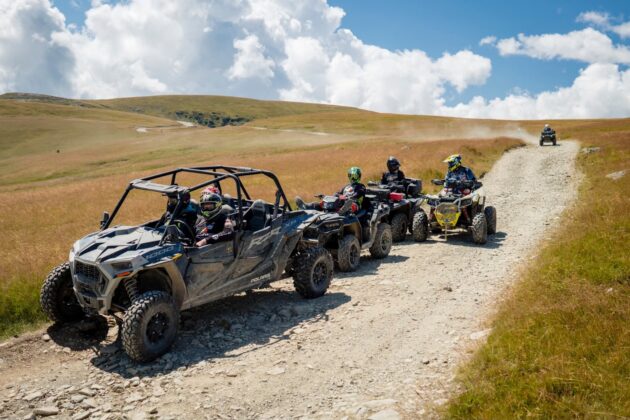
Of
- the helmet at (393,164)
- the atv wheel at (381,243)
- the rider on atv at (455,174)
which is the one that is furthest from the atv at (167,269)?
the rider on atv at (455,174)

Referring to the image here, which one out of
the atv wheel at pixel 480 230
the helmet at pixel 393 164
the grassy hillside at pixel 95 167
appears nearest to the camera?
the grassy hillside at pixel 95 167

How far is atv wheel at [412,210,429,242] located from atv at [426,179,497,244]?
0.49 meters

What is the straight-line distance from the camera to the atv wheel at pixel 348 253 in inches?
455

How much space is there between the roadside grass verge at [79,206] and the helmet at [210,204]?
11.1ft

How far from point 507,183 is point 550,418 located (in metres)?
21.2

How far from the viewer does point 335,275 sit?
11.6 meters

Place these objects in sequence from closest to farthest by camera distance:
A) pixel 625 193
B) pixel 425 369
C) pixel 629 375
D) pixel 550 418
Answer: pixel 550 418 → pixel 629 375 → pixel 425 369 → pixel 625 193

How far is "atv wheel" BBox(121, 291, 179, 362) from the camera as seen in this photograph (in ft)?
23.0

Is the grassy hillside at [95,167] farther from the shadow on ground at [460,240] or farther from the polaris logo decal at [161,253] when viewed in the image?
the shadow on ground at [460,240]

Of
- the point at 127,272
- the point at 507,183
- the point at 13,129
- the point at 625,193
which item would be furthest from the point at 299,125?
the point at 127,272

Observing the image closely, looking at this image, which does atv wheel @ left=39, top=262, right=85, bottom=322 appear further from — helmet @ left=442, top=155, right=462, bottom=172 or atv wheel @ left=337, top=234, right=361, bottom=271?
helmet @ left=442, top=155, right=462, bottom=172

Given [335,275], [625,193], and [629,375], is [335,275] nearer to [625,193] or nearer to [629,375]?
[629,375]

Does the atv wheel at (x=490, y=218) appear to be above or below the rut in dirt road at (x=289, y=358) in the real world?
above

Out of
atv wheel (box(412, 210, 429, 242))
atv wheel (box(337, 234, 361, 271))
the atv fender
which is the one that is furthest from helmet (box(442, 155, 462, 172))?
the atv fender
